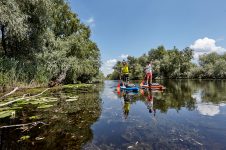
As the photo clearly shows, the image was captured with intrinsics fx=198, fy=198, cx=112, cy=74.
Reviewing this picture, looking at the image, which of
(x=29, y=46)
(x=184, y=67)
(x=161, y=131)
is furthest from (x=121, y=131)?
(x=184, y=67)

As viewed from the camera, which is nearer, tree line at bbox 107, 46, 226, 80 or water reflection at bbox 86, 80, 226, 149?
water reflection at bbox 86, 80, 226, 149

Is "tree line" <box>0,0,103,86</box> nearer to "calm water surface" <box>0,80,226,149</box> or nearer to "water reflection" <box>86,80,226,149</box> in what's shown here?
"calm water surface" <box>0,80,226,149</box>

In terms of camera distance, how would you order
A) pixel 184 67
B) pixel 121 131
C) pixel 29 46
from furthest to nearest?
pixel 184 67
pixel 29 46
pixel 121 131

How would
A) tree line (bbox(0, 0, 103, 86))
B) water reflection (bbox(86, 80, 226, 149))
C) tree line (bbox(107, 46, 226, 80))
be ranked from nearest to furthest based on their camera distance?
water reflection (bbox(86, 80, 226, 149)), tree line (bbox(0, 0, 103, 86)), tree line (bbox(107, 46, 226, 80))

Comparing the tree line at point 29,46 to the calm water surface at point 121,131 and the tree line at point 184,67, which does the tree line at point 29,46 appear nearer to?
the calm water surface at point 121,131

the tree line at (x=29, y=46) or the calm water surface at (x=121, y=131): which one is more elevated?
the tree line at (x=29, y=46)

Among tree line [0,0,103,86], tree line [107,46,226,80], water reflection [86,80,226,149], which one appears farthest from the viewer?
tree line [107,46,226,80]

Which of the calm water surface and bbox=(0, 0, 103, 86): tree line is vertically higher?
bbox=(0, 0, 103, 86): tree line

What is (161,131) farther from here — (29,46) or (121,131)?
(29,46)

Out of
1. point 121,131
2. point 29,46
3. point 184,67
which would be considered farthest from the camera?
point 184,67

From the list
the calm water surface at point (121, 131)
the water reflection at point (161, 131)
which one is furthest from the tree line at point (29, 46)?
the water reflection at point (161, 131)

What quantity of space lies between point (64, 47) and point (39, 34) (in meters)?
6.17

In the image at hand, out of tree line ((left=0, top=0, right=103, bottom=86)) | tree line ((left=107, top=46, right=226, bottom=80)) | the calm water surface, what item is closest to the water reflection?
the calm water surface

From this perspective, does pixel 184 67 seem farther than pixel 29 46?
Yes
